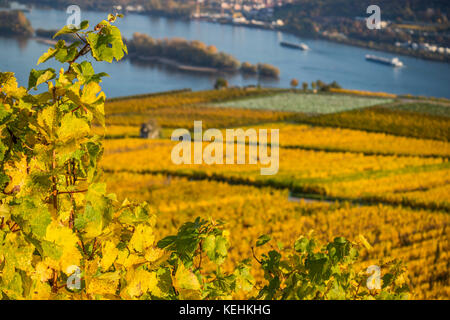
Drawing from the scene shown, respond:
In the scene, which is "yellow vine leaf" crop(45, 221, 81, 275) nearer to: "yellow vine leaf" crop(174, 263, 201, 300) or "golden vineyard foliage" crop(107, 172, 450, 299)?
"yellow vine leaf" crop(174, 263, 201, 300)

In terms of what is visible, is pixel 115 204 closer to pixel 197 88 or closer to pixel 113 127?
pixel 113 127

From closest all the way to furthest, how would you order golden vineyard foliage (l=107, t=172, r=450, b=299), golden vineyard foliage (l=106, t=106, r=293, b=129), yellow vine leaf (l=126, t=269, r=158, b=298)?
yellow vine leaf (l=126, t=269, r=158, b=298) → golden vineyard foliage (l=107, t=172, r=450, b=299) → golden vineyard foliage (l=106, t=106, r=293, b=129)

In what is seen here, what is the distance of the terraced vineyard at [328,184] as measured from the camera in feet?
41.5

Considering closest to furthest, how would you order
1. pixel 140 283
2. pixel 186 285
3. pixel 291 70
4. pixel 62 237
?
pixel 62 237 < pixel 140 283 < pixel 186 285 < pixel 291 70

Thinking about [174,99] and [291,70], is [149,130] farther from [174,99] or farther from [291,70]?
[291,70]

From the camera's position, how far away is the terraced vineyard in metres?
12.6

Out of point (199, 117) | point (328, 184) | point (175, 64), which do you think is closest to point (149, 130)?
point (199, 117)

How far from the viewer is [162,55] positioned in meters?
74.9

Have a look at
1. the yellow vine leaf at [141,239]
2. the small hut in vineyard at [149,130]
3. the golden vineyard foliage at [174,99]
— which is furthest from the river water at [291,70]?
the yellow vine leaf at [141,239]

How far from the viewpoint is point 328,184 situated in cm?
1909

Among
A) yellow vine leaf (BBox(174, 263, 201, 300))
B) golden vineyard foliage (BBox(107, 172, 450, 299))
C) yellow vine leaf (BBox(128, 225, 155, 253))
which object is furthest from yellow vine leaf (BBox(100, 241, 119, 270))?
golden vineyard foliage (BBox(107, 172, 450, 299))

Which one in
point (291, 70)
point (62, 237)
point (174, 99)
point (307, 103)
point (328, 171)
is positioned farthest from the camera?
point (291, 70)
